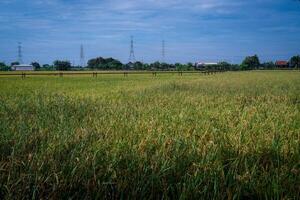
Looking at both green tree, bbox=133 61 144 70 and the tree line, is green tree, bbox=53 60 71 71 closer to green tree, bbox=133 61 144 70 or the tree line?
the tree line

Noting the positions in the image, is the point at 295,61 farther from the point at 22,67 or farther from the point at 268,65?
the point at 22,67

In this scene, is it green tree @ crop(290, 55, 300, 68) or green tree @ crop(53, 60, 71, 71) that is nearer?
green tree @ crop(53, 60, 71, 71)

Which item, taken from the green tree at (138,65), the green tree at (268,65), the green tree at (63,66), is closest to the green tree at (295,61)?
the green tree at (268,65)

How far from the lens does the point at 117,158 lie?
14.0ft

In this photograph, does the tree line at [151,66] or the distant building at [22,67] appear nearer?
the tree line at [151,66]

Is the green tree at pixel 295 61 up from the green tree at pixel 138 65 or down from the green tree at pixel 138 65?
up

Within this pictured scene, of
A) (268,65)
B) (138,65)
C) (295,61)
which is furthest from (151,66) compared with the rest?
(295,61)

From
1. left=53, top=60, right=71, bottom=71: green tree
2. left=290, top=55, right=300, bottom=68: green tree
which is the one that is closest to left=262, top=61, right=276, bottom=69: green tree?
left=290, top=55, right=300, bottom=68: green tree

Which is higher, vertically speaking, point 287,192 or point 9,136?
point 9,136

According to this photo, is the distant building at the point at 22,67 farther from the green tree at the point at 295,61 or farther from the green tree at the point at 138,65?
the green tree at the point at 295,61

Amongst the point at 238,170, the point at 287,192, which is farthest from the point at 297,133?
the point at 287,192

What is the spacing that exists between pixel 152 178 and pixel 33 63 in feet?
616

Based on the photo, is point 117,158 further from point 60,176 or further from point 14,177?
point 14,177

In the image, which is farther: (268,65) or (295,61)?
(295,61)
